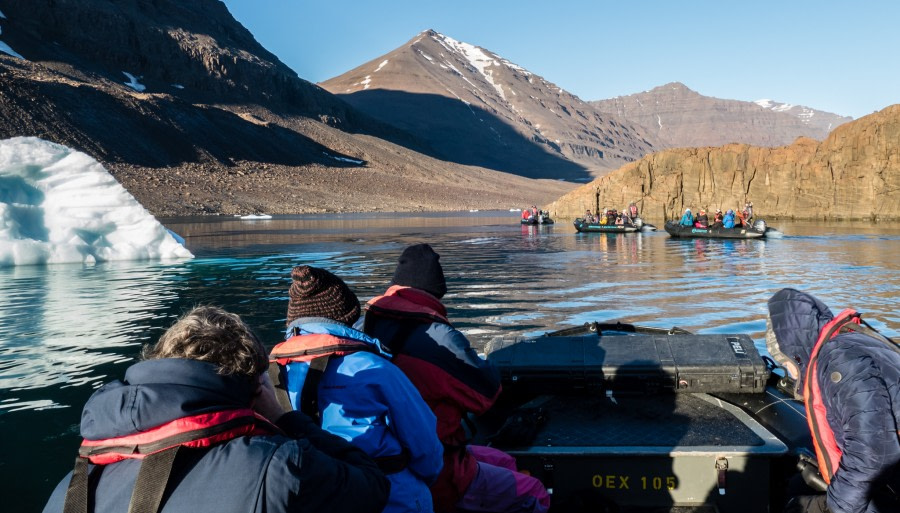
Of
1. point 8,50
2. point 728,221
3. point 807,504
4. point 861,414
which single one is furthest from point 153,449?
point 8,50

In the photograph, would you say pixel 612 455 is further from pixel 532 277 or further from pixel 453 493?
pixel 532 277

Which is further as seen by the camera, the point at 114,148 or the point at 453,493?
the point at 114,148

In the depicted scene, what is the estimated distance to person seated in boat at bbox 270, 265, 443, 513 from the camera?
9.54 ft

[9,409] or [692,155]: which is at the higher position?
[692,155]

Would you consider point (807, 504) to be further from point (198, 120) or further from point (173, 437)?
point (198, 120)

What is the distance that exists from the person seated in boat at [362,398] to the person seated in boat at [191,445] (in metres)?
0.65

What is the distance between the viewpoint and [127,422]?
2.00m

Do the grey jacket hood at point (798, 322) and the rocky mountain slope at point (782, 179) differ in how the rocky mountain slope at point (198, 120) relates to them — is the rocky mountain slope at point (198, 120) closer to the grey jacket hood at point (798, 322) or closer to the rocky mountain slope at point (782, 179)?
the rocky mountain slope at point (782, 179)

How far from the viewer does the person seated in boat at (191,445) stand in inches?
79.4

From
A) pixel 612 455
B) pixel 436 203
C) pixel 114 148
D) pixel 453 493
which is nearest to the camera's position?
pixel 453 493

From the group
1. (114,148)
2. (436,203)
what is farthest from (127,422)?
(436,203)

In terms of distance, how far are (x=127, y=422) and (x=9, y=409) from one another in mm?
7507

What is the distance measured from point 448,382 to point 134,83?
16094cm

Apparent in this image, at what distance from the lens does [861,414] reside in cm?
301
